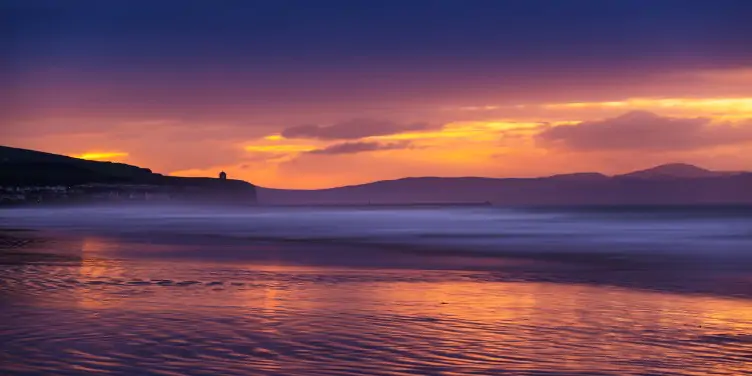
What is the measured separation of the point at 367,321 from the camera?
15.9 m

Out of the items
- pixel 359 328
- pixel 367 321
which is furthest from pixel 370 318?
pixel 359 328

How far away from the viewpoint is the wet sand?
1216cm

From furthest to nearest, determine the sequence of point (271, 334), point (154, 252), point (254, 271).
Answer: point (154, 252), point (254, 271), point (271, 334)

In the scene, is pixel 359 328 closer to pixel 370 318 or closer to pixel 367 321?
pixel 367 321

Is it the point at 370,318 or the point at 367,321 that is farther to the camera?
the point at 370,318

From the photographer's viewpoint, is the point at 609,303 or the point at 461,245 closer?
the point at 609,303

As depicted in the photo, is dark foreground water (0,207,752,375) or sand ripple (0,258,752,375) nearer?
sand ripple (0,258,752,375)

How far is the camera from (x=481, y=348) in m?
13.2

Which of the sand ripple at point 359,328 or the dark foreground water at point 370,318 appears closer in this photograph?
the sand ripple at point 359,328

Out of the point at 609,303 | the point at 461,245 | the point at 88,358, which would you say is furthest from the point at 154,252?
the point at 88,358

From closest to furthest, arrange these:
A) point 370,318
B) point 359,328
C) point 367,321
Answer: point 359,328, point 367,321, point 370,318

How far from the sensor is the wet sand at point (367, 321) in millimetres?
12164

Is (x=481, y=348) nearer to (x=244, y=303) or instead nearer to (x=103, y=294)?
(x=244, y=303)

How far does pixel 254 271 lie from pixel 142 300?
8143 mm
